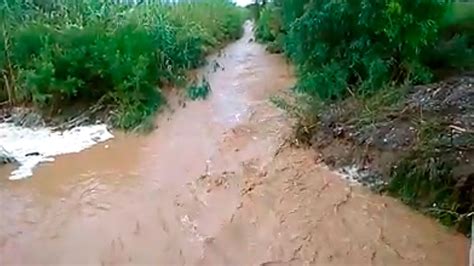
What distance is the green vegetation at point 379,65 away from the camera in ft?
15.9

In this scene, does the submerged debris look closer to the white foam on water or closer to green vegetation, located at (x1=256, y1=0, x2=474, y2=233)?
green vegetation, located at (x1=256, y1=0, x2=474, y2=233)

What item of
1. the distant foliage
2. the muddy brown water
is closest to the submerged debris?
the muddy brown water

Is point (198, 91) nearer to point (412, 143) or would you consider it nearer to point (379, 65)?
point (379, 65)

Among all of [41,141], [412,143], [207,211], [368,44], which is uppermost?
[368,44]

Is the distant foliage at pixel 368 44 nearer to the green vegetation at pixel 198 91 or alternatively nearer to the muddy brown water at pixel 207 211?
the muddy brown water at pixel 207 211

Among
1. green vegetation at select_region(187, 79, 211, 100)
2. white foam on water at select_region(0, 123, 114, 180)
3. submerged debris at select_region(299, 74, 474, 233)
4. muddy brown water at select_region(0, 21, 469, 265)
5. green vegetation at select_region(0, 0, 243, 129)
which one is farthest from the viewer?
green vegetation at select_region(187, 79, 211, 100)

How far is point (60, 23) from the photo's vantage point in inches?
293

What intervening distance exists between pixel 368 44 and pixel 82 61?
9.92 ft

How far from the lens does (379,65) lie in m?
5.73

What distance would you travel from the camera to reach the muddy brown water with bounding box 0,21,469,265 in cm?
384

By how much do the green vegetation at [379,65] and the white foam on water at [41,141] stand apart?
6.48 ft

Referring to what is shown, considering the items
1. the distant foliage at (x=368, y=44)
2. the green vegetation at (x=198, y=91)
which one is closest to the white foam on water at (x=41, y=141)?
the green vegetation at (x=198, y=91)

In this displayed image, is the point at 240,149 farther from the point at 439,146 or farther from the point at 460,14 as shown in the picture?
the point at 460,14

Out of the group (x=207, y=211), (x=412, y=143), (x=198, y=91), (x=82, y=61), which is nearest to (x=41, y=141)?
(x=82, y=61)
